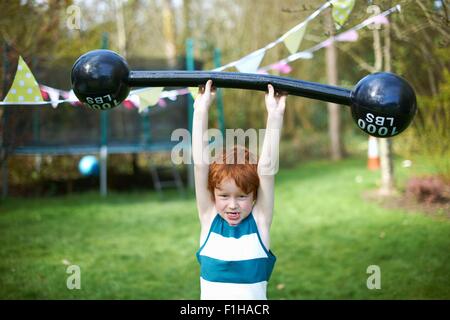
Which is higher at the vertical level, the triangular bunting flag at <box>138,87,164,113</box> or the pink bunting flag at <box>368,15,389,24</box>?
the pink bunting flag at <box>368,15,389,24</box>

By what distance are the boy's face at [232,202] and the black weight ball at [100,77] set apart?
0.58 m

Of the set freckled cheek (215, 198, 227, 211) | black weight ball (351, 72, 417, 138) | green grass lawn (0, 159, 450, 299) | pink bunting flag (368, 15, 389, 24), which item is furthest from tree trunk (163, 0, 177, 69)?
black weight ball (351, 72, 417, 138)

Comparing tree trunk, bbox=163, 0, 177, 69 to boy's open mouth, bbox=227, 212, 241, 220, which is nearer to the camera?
boy's open mouth, bbox=227, 212, 241, 220

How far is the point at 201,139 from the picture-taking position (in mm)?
2203

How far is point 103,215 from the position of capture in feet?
24.2

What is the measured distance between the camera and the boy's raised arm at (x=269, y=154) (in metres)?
2.14

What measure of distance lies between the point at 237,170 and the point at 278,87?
0.39m

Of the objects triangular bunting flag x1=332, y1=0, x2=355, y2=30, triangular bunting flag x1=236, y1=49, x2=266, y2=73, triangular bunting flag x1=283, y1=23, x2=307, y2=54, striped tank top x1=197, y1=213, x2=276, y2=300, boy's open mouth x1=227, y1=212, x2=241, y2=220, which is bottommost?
striped tank top x1=197, y1=213, x2=276, y2=300

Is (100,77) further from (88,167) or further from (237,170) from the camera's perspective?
(88,167)

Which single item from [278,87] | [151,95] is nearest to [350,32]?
[151,95]

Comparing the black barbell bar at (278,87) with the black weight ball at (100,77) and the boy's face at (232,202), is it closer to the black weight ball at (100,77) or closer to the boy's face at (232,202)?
the black weight ball at (100,77)

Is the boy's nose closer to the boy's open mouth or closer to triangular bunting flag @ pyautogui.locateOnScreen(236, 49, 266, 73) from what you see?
the boy's open mouth

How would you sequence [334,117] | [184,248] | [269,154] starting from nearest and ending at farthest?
[269,154], [184,248], [334,117]

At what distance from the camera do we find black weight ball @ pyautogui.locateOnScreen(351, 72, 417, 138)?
1.90 meters
